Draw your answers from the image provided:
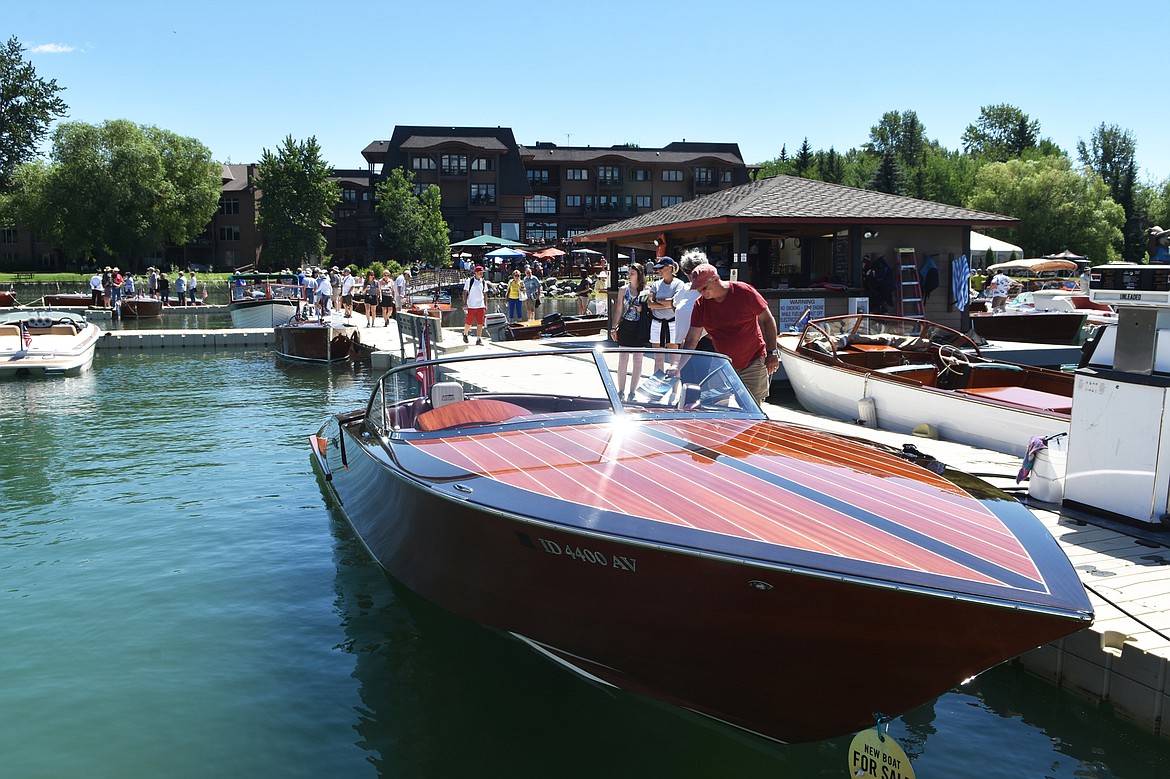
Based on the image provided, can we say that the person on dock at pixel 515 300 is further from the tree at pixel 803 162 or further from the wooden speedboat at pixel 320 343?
the tree at pixel 803 162

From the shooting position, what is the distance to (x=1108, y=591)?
517cm

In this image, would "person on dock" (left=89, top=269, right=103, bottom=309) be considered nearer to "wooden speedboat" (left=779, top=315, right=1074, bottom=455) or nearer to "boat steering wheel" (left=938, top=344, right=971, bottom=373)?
"wooden speedboat" (left=779, top=315, right=1074, bottom=455)

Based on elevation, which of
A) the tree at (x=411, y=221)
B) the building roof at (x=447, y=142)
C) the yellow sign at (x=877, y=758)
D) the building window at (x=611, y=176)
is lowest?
the yellow sign at (x=877, y=758)

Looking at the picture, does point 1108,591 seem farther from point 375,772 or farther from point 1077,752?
point 375,772

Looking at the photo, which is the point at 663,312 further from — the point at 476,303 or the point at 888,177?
the point at 888,177

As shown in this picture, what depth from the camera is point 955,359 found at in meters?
11.7

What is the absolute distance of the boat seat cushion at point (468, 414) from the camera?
601 centimetres

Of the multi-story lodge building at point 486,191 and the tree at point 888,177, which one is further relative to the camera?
the multi-story lodge building at point 486,191

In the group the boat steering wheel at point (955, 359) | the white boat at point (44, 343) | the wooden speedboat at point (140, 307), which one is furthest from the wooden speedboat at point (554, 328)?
the wooden speedboat at point (140, 307)

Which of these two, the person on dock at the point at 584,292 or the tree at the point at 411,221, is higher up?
the tree at the point at 411,221

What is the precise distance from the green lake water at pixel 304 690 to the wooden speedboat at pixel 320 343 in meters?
12.9

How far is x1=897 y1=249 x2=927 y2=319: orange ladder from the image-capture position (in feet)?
61.8

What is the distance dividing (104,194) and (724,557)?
243 feet

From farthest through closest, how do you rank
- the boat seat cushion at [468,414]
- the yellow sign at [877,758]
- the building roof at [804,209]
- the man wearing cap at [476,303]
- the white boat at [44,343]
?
the man wearing cap at [476,303] < the white boat at [44,343] < the building roof at [804,209] < the boat seat cushion at [468,414] < the yellow sign at [877,758]
